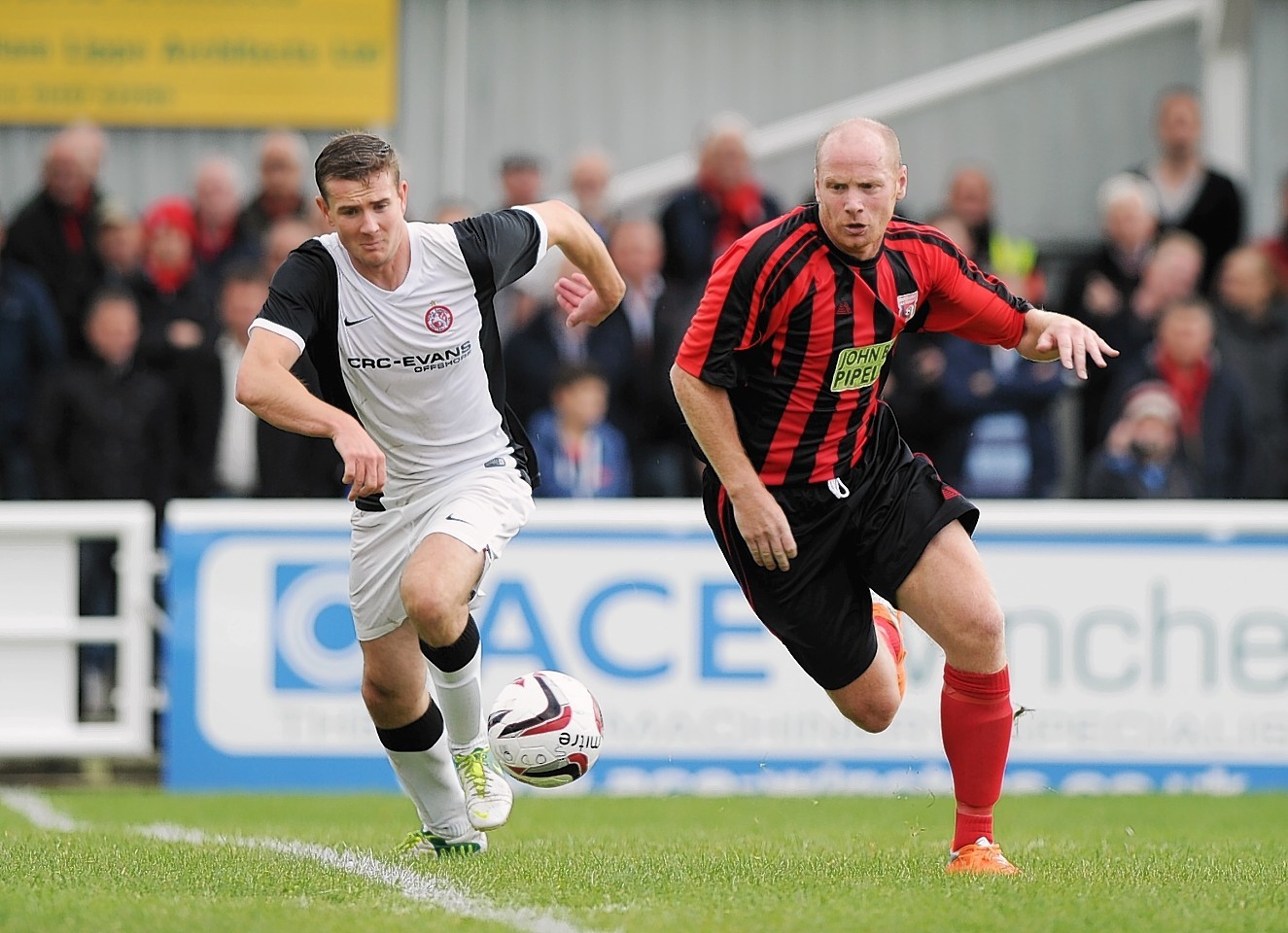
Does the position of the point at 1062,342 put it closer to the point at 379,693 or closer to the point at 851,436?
the point at 851,436

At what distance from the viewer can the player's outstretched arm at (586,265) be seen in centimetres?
718

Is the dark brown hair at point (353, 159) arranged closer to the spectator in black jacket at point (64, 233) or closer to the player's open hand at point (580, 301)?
the player's open hand at point (580, 301)

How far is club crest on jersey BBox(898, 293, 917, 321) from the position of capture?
6.56 meters

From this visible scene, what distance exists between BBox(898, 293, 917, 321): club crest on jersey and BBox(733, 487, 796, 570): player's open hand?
780 mm

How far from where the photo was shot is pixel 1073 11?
649 inches

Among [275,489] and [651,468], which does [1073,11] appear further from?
[275,489]

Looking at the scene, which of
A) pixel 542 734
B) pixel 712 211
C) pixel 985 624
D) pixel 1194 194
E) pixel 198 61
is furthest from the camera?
pixel 198 61

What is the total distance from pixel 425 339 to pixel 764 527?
1405 mm

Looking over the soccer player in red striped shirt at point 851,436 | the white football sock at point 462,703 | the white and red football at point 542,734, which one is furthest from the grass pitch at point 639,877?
the soccer player in red striped shirt at point 851,436

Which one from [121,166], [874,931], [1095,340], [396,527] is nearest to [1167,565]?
[1095,340]

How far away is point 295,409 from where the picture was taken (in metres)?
6.12

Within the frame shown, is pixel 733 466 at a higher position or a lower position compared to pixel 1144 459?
higher

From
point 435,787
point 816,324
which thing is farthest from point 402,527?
point 816,324

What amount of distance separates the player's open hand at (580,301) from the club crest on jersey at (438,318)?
0.54 m
